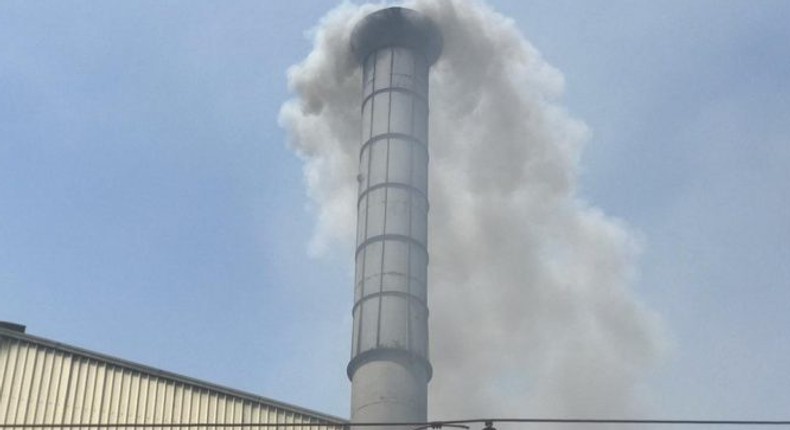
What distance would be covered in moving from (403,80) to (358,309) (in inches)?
316

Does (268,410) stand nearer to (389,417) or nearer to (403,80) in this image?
(389,417)

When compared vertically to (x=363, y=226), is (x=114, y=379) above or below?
below

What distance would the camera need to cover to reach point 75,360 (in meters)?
22.4

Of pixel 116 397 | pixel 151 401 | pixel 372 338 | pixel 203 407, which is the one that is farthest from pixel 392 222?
pixel 116 397

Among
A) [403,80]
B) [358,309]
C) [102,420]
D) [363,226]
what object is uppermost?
[403,80]

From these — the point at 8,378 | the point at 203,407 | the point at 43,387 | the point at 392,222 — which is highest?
the point at 392,222

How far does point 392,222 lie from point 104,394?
11034 millimetres

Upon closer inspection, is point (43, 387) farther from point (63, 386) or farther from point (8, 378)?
point (8, 378)

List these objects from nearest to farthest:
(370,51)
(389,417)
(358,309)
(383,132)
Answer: (389,417)
(358,309)
(383,132)
(370,51)

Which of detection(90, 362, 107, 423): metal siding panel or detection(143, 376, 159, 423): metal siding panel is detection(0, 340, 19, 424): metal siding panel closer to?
detection(90, 362, 107, 423): metal siding panel

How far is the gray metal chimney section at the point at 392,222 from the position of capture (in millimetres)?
27984

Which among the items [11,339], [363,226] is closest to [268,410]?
[11,339]

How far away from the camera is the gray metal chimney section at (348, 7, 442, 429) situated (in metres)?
28.0

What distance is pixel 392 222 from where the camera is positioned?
101 feet
